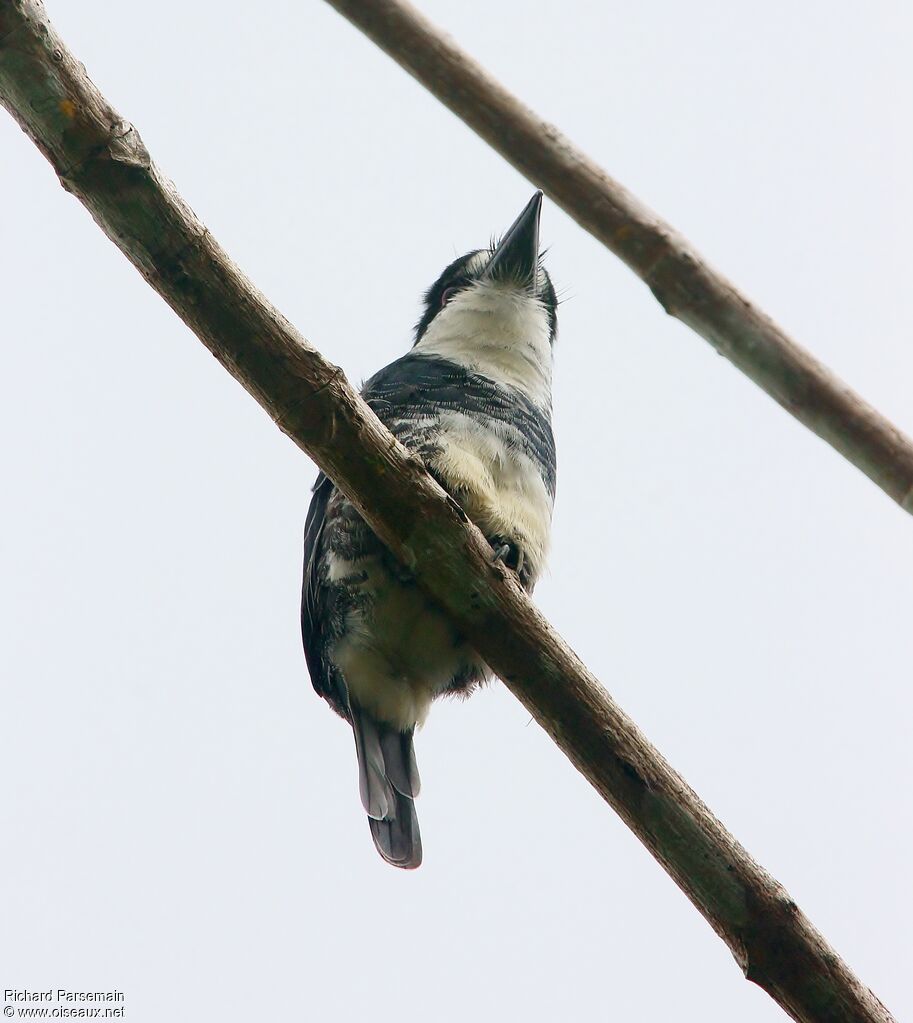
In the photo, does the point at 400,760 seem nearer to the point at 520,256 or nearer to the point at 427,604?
the point at 427,604

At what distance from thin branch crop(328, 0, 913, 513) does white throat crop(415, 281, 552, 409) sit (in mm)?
1711

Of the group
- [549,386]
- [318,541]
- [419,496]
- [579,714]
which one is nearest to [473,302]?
[549,386]

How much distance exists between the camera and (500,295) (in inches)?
157

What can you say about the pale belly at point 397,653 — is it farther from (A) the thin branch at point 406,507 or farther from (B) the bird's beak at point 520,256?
(B) the bird's beak at point 520,256

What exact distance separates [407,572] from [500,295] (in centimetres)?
165

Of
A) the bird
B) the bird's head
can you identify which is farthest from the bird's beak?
the bird

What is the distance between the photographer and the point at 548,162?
174cm

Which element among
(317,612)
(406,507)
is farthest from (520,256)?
(406,507)

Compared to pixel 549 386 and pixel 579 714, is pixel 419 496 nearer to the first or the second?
pixel 579 714

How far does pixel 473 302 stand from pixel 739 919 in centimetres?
252

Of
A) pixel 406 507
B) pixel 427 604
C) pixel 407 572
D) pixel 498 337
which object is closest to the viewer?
pixel 406 507

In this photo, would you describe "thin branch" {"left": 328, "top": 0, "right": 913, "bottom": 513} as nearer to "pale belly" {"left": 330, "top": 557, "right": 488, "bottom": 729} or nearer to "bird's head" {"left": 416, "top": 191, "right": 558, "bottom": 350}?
"pale belly" {"left": 330, "top": 557, "right": 488, "bottom": 729}

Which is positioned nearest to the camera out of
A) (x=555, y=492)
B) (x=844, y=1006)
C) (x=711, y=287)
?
(x=711, y=287)

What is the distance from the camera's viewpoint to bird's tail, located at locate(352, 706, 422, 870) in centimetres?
288
